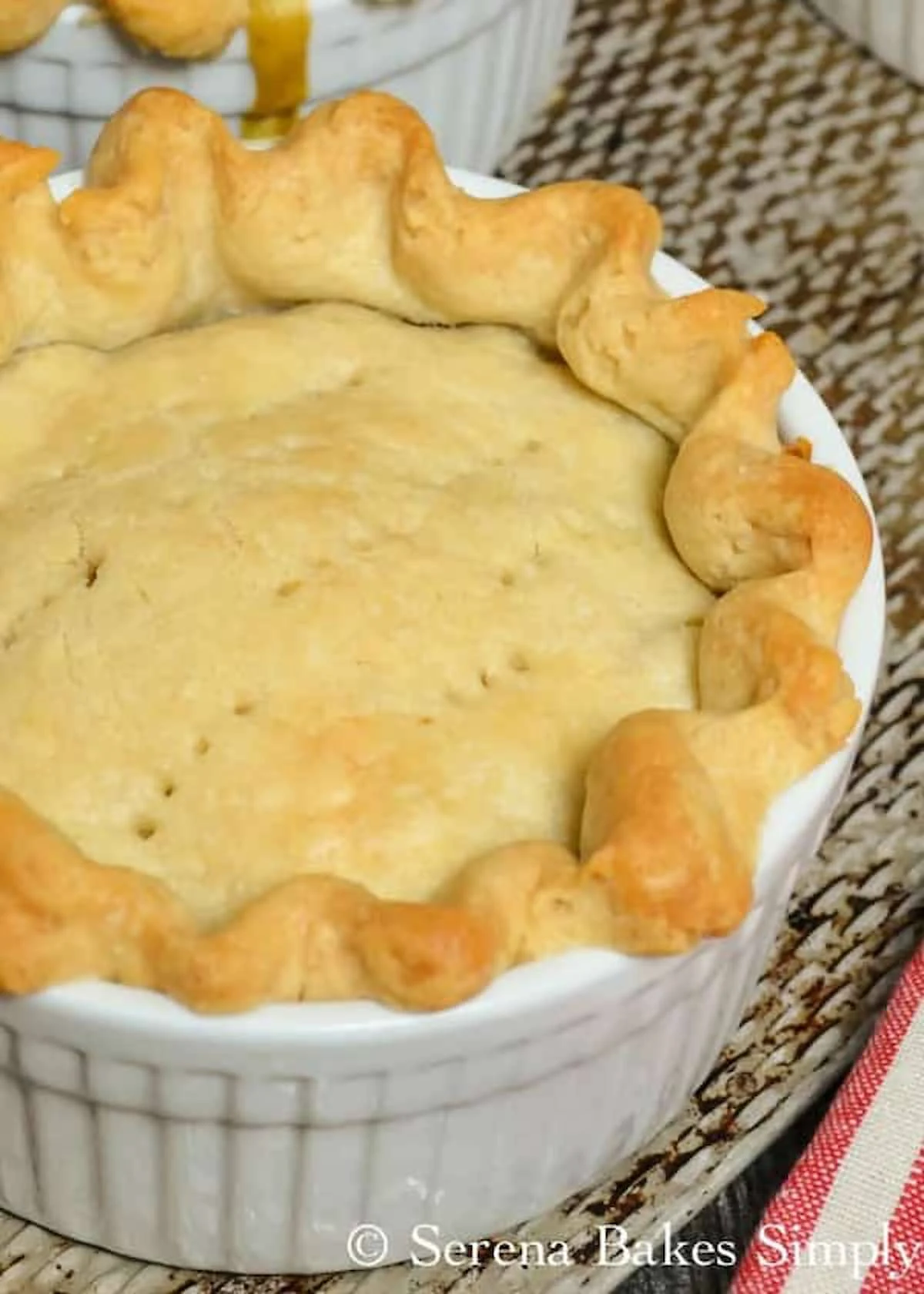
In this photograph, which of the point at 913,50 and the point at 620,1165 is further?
the point at 913,50

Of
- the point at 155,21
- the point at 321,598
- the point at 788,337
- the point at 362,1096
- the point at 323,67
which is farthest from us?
the point at 788,337

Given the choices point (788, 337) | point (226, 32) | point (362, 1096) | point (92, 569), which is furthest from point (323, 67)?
point (362, 1096)

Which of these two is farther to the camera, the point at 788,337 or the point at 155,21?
the point at 788,337

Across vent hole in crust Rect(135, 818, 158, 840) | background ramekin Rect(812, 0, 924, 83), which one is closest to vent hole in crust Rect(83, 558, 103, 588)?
vent hole in crust Rect(135, 818, 158, 840)

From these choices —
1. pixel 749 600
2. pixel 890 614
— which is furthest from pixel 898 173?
pixel 749 600

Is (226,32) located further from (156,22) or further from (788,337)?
(788,337)

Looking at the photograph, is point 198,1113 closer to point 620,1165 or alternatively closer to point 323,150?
point 620,1165
